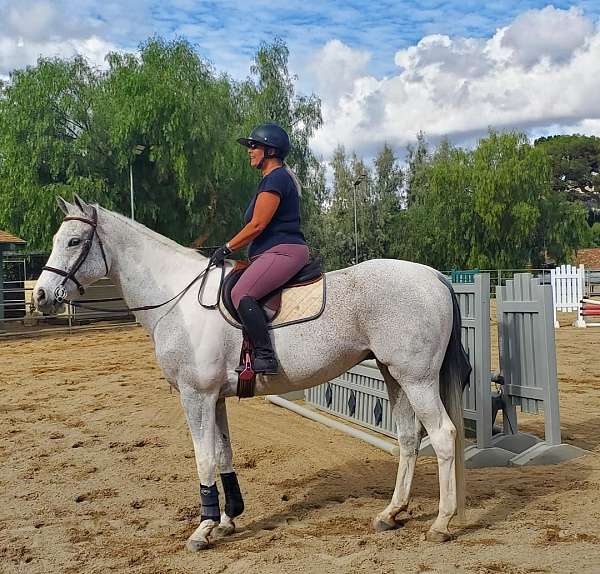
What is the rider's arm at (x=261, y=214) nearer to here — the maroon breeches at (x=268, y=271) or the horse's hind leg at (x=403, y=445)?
the maroon breeches at (x=268, y=271)

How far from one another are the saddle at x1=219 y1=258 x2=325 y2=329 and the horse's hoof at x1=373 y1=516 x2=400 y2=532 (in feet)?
4.74

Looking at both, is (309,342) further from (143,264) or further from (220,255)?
(143,264)

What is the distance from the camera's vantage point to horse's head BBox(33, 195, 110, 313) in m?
4.42

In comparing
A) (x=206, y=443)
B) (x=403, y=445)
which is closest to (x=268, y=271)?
(x=206, y=443)

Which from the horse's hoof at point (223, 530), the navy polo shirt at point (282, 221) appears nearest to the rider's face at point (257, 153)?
the navy polo shirt at point (282, 221)

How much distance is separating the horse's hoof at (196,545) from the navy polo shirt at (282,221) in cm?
190

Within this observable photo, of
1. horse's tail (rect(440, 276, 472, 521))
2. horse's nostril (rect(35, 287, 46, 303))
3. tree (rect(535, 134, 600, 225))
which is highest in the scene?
tree (rect(535, 134, 600, 225))

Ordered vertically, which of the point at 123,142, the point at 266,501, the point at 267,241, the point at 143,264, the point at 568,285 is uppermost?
the point at 123,142

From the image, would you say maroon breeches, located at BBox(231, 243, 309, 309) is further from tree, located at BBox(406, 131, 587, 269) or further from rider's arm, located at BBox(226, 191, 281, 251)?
tree, located at BBox(406, 131, 587, 269)

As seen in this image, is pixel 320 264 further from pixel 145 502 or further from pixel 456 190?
pixel 456 190

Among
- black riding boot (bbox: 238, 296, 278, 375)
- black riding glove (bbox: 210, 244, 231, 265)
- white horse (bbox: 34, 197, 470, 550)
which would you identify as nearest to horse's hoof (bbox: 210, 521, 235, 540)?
white horse (bbox: 34, 197, 470, 550)

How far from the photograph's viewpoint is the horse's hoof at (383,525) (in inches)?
175

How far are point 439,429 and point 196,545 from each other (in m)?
1.74

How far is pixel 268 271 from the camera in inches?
173
